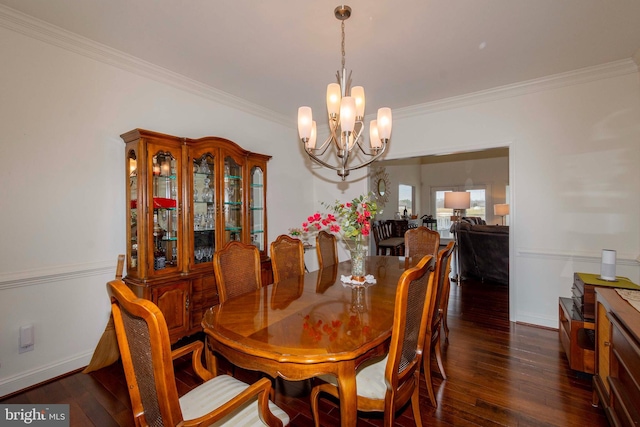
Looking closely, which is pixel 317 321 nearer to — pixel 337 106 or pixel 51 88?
pixel 337 106

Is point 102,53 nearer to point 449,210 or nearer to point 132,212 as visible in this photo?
point 132,212

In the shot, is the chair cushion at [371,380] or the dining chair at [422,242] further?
the dining chair at [422,242]

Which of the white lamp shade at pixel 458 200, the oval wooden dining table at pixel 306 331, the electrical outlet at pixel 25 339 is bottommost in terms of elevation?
the electrical outlet at pixel 25 339

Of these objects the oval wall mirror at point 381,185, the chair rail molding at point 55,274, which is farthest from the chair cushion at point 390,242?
the chair rail molding at point 55,274

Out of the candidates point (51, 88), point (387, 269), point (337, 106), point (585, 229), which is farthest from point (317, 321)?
point (585, 229)

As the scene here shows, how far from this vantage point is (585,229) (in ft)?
9.98

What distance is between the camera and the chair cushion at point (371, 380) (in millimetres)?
1402

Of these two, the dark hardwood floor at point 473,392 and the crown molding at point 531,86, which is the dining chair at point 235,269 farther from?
the crown molding at point 531,86

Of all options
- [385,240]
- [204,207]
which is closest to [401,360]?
Result: [204,207]

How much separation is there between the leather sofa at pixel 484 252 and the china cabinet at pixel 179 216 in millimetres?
3371

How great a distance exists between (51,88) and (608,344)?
4.13 m

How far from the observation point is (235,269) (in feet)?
6.88

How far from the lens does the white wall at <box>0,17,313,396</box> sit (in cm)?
212

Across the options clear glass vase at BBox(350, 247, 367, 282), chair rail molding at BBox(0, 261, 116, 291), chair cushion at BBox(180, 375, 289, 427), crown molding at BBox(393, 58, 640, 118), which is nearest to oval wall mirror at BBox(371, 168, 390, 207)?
crown molding at BBox(393, 58, 640, 118)
